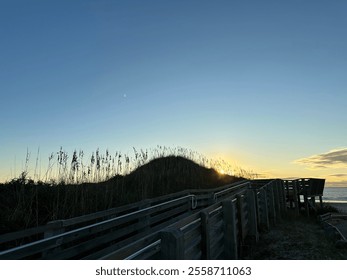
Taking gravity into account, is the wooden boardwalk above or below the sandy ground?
above

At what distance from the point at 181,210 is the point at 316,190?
673 inches

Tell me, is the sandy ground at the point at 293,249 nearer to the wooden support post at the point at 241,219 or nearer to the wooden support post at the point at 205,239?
the wooden support post at the point at 241,219

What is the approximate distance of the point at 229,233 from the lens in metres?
6.07

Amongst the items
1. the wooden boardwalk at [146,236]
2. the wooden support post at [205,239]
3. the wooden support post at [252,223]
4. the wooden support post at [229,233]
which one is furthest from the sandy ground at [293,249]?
the wooden support post at [205,239]

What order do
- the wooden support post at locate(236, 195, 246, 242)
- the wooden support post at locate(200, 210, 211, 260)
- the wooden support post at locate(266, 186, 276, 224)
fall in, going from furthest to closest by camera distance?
the wooden support post at locate(266, 186, 276, 224)
the wooden support post at locate(236, 195, 246, 242)
the wooden support post at locate(200, 210, 211, 260)

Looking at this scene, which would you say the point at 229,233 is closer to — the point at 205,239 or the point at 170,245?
the point at 205,239

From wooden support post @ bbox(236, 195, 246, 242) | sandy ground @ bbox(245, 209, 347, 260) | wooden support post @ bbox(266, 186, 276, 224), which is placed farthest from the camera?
wooden support post @ bbox(266, 186, 276, 224)

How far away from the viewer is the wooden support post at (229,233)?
6.04m

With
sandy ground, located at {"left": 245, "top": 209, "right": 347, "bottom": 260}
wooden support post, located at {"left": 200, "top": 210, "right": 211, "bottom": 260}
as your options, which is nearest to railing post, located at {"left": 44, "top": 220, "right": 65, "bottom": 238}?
wooden support post, located at {"left": 200, "top": 210, "right": 211, "bottom": 260}

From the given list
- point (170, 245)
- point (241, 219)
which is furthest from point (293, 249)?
point (170, 245)

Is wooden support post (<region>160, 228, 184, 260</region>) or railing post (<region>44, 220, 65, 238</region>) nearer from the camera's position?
wooden support post (<region>160, 228, 184, 260</region>)

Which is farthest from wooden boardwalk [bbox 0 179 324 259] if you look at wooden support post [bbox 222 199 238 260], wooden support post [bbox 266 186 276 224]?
wooden support post [bbox 266 186 276 224]

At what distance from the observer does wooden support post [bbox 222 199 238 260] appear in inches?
238

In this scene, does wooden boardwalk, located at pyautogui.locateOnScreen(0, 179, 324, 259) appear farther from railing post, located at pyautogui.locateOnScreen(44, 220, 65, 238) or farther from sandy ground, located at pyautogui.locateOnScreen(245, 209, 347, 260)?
sandy ground, located at pyautogui.locateOnScreen(245, 209, 347, 260)
